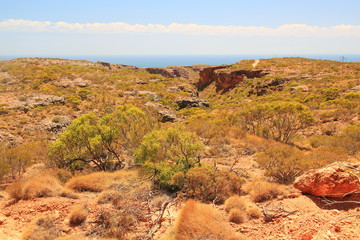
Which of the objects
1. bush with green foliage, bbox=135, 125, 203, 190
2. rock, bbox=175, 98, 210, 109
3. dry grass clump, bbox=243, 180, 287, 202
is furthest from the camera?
rock, bbox=175, 98, 210, 109

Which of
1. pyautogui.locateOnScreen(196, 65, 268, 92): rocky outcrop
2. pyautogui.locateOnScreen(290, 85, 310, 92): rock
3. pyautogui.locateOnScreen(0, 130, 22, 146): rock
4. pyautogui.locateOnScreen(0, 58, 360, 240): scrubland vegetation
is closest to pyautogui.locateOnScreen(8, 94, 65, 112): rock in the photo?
pyautogui.locateOnScreen(0, 58, 360, 240): scrubland vegetation

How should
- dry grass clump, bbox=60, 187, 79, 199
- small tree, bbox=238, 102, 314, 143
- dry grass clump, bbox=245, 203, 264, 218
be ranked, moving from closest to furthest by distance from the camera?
dry grass clump, bbox=245, 203, 264, 218 < dry grass clump, bbox=60, 187, 79, 199 < small tree, bbox=238, 102, 314, 143

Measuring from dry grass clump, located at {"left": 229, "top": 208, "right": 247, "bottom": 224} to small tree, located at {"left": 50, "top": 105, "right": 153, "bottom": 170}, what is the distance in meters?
7.10

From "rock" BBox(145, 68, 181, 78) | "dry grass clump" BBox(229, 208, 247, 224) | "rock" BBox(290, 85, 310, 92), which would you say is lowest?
"dry grass clump" BBox(229, 208, 247, 224)

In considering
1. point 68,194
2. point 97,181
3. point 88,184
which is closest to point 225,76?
point 97,181

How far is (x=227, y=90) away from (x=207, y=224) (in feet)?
153

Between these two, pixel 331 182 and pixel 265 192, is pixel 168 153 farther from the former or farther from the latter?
pixel 331 182

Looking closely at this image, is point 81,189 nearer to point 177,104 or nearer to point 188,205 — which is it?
point 188,205

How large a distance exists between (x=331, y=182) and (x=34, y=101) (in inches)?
1133

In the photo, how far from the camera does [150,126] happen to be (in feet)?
43.5

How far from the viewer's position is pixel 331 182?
243 inches

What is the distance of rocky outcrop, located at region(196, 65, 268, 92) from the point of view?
157 ft

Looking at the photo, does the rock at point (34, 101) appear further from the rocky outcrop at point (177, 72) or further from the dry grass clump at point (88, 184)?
the rocky outcrop at point (177, 72)

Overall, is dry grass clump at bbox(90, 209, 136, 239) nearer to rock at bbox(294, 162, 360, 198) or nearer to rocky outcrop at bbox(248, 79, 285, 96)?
rock at bbox(294, 162, 360, 198)
